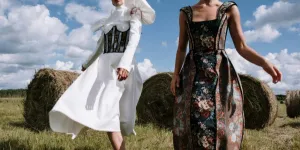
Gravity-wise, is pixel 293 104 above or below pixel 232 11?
below

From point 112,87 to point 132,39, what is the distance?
50 centimetres

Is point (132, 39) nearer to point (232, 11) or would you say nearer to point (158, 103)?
point (232, 11)

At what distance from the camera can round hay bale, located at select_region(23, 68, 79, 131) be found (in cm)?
744

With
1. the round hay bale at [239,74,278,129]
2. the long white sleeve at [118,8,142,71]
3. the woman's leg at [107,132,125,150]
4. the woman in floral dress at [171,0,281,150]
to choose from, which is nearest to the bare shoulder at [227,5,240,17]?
the woman in floral dress at [171,0,281,150]

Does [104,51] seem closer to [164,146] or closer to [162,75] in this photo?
[164,146]

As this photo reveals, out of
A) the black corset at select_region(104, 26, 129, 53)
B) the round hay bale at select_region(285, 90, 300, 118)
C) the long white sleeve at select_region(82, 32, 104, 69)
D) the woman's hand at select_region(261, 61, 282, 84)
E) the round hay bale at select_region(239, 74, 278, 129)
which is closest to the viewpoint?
the woman's hand at select_region(261, 61, 282, 84)

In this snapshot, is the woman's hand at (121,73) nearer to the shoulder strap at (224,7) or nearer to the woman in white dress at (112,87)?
the woman in white dress at (112,87)

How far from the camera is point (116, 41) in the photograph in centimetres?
A: 353

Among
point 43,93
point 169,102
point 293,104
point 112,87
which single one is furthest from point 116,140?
point 293,104

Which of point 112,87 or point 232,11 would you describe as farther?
point 112,87

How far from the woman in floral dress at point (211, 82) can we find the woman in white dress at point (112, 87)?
0.74 metres

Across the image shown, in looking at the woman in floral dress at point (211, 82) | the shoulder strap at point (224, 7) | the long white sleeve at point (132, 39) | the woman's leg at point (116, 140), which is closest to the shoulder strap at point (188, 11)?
the woman in floral dress at point (211, 82)

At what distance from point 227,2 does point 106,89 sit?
131 centimetres

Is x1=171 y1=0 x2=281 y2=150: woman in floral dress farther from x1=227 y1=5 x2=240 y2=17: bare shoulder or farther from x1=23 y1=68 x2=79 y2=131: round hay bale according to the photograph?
x1=23 y1=68 x2=79 y2=131: round hay bale
